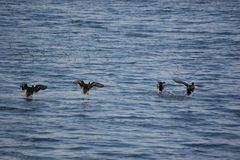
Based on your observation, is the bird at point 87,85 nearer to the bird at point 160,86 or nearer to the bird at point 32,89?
the bird at point 32,89

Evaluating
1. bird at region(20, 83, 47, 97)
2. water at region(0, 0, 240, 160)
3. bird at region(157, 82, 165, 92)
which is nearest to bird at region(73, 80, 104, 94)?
water at region(0, 0, 240, 160)

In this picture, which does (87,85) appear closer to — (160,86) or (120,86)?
(160,86)

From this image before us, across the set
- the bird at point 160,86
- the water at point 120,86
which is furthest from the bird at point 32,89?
the bird at point 160,86

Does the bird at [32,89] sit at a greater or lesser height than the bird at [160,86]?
lesser

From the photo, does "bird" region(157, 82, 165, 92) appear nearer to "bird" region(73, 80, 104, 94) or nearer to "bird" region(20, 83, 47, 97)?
"bird" region(73, 80, 104, 94)

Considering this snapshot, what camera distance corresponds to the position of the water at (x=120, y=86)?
18750mm

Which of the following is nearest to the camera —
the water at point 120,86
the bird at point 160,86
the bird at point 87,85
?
the water at point 120,86

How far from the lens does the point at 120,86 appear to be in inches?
1091

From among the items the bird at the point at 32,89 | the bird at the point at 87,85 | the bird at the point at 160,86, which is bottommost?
the bird at the point at 32,89

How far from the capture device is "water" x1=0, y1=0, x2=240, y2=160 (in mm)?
18750

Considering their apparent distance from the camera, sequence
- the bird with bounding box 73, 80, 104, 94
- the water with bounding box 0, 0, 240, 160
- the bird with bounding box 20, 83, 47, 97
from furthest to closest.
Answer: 1. the bird with bounding box 73, 80, 104, 94
2. the bird with bounding box 20, 83, 47, 97
3. the water with bounding box 0, 0, 240, 160

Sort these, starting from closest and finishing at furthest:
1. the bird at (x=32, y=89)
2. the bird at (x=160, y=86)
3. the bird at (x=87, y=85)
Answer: the bird at (x=32, y=89), the bird at (x=87, y=85), the bird at (x=160, y=86)

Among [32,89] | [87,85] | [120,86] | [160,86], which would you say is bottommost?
[32,89]

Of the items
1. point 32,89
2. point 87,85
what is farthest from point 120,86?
point 32,89
